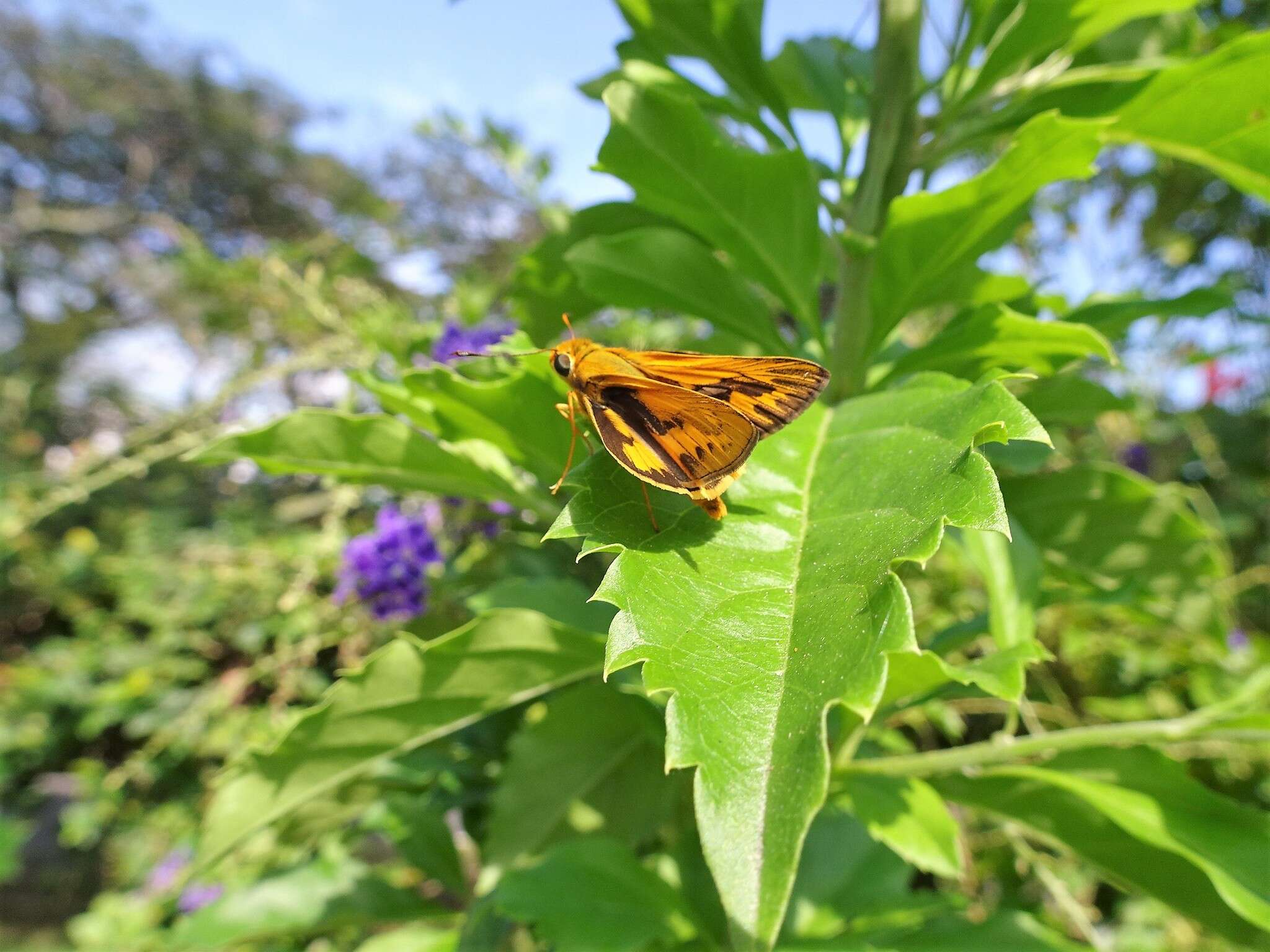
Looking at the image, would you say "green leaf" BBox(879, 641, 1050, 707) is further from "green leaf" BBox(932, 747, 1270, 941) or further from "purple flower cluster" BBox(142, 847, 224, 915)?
"purple flower cluster" BBox(142, 847, 224, 915)

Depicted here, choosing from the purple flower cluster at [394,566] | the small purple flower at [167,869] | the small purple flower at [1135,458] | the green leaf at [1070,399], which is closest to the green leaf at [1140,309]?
the green leaf at [1070,399]

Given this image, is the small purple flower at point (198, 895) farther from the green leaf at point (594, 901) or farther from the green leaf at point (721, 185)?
the green leaf at point (721, 185)

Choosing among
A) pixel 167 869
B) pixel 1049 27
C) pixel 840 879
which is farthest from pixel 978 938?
pixel 167 869

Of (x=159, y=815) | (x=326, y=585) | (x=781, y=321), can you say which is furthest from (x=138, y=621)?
(x=781, y=321)

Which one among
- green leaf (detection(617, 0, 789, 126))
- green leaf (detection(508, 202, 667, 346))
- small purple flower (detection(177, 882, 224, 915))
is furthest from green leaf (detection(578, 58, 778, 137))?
small purple flower (detection(177, 882, 224, 915))

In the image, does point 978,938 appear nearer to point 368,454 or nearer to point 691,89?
point 368,454
